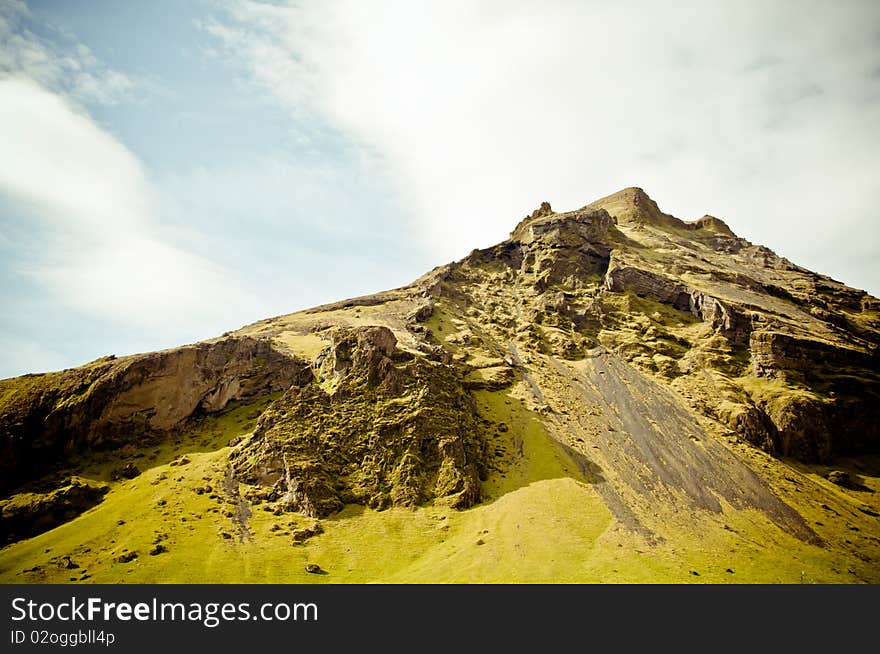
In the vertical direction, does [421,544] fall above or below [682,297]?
below

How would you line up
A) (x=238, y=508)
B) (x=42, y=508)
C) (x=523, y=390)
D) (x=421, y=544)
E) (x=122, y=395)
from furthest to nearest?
(x=523, y=390)
(x=122, y=395)
(x=238, y=508)
(x=421, y=544)
(x=42, y=508)

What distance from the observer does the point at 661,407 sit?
93.5 metres

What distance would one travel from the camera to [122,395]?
8100cm

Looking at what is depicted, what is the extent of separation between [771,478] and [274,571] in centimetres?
7999

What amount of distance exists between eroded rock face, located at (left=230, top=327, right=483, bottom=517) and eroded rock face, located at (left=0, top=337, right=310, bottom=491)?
12.1 metres

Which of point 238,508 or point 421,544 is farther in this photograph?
point 238,508

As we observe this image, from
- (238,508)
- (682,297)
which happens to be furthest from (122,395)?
(682,297)

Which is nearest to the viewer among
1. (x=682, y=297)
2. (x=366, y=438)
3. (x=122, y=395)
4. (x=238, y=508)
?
(x=238, y=508)

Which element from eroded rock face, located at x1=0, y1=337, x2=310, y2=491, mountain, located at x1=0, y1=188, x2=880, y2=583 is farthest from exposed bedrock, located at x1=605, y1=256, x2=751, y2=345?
eroded rock face, located at x1=0, y1=337, x2=310, y2=491

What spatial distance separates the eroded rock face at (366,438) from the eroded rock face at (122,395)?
477 inches

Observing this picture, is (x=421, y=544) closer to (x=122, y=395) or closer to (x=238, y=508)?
(x=238, y=508)

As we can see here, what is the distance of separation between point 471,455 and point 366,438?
18.9 metres

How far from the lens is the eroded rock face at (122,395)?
71.8 metres
